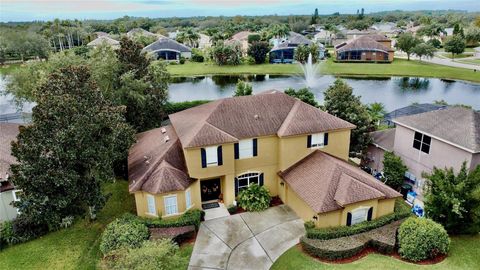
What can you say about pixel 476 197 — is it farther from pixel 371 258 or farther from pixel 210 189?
pixel 210 189

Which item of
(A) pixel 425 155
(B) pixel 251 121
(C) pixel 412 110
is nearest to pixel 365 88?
(C) pixel 412 110

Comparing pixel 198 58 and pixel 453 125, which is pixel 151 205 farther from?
pixel 198 58

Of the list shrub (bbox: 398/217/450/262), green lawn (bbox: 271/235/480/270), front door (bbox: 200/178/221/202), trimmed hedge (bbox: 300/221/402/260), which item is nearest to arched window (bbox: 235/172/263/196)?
front door (bbox: 200/178/221/202)

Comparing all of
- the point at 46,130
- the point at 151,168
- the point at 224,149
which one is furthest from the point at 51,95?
the point at 224,149

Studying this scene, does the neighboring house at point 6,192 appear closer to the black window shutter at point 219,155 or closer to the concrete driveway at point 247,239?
the concrete driveway at point 247,239

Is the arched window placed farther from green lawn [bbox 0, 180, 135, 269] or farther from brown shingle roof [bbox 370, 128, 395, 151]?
brown shingle roof [bbox 370, 128, 395, 151]

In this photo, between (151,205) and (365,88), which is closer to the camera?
(151,205)
